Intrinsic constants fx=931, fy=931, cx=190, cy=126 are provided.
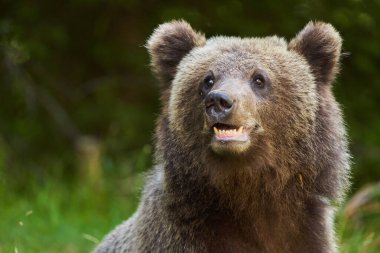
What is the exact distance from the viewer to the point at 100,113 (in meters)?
11.9

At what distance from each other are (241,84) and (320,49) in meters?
0.84

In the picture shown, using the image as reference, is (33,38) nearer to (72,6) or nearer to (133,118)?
(72,6)

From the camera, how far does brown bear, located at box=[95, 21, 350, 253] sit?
5977mm

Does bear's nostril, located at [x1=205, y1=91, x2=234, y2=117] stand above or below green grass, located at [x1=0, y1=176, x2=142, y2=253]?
above

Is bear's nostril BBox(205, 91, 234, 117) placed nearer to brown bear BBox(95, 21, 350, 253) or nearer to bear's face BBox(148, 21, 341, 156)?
bear's face BBox(148, 21, 341, 156)

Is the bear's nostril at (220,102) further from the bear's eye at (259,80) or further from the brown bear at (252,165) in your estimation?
the bear's eye at (259,80)

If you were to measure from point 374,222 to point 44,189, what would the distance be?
3.58 metres

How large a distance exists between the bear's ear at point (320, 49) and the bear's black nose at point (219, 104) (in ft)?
3.51

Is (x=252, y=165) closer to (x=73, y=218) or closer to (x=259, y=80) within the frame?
(x=259, y=80)

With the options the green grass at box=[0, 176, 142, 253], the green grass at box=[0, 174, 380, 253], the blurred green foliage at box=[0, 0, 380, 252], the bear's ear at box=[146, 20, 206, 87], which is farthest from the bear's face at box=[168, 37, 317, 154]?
the blurred green foliage at box=[0, 0, 380, 252]

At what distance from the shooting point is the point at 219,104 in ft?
18.3

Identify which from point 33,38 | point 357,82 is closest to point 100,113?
point 33,38

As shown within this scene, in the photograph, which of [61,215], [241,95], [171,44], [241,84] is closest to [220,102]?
[241,95]

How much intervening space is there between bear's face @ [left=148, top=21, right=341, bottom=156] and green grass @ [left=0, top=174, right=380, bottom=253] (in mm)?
1857
